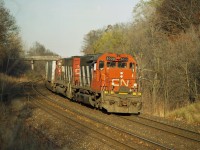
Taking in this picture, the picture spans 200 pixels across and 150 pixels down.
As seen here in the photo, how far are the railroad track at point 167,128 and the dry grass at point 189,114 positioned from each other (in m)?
1.85

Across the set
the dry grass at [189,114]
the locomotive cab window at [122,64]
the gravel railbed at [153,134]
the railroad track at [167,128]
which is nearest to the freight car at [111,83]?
the locomotive cab window at [122,64]

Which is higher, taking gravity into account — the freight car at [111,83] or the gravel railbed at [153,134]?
the freight car at [111,83]

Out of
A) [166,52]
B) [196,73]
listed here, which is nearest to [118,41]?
[166,52]

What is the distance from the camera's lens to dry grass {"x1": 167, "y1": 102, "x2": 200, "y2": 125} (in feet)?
49.7

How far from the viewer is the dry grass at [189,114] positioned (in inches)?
597

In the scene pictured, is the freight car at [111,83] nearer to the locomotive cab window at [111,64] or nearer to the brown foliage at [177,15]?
the locomotive cab window at [111,64]

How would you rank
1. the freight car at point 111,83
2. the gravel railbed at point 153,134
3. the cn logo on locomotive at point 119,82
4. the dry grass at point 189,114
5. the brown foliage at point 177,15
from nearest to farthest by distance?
the gravel railbed at point 153,134 < the dry grass at point 189,114 < the freight car at point 111,83 < the cn logo on locomotive at point 119,82 < the brown foliage at point 177,15

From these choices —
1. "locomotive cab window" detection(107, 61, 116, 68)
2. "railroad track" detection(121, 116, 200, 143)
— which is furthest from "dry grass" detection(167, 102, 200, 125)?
"locomotive cab window" detection(107, 61, 116, 68)

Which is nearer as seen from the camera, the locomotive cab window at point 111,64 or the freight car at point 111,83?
the freight car at point 111,83

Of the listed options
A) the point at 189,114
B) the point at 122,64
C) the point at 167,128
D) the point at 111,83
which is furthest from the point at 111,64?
the point at 167,128

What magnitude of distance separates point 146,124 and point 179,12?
19.9 m

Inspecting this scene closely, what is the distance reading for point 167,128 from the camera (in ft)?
43.6

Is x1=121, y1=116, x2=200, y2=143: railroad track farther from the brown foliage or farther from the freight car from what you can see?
Result: the brown foliage

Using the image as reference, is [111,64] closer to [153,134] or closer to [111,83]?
[111,83]
